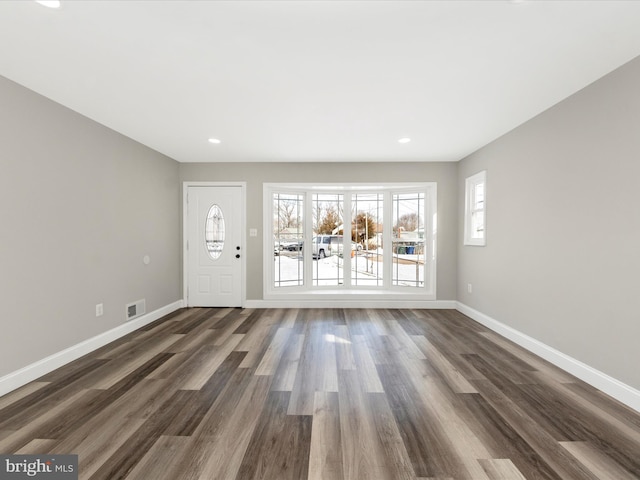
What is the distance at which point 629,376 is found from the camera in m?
2.14

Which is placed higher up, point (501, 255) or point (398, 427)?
point (501, 255)

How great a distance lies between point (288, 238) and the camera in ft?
17.4

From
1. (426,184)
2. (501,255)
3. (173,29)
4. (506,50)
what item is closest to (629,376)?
(501,255)

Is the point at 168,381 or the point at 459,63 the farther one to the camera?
the point at 168,381

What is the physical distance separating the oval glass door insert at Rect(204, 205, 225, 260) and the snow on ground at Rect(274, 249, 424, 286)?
3.36 ft

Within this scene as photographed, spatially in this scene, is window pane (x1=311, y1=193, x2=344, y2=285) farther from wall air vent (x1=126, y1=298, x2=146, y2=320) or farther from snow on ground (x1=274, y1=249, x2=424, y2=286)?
wall air vent (x1=126, y1=298, x2=146, y2=320)

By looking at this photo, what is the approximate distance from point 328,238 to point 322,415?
11.9 ft

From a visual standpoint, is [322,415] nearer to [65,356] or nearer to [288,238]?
[65,356]

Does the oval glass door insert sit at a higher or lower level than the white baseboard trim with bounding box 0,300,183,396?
higher

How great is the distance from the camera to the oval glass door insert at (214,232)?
5.05m

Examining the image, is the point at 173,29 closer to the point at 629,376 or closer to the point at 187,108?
the point at 187,108

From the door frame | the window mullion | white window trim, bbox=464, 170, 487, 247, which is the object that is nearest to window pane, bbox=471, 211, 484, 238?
white window trim, bbox=464, 170, 487, 247

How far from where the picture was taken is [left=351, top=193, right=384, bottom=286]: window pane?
5.36 m

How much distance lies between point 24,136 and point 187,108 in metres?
1.36
